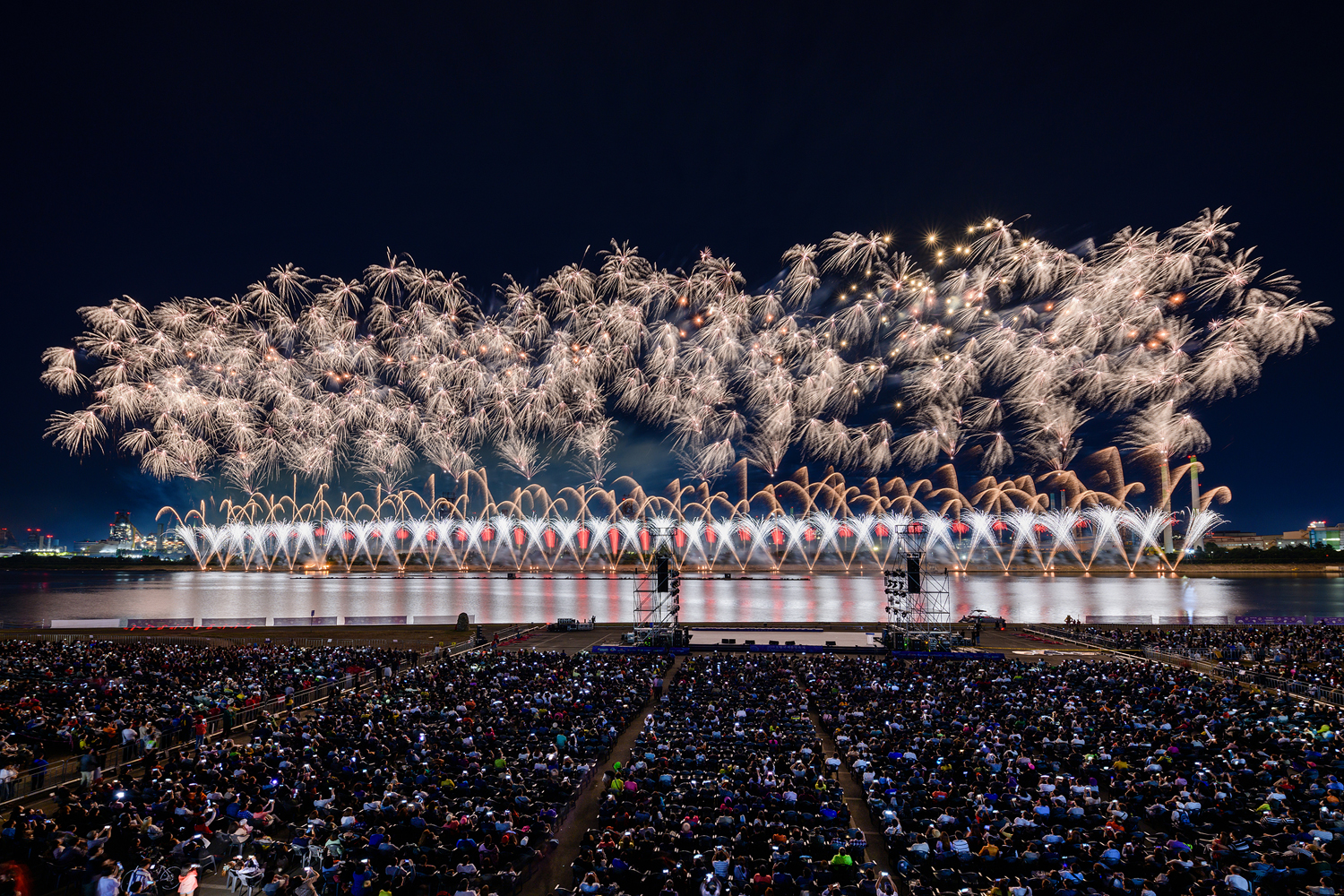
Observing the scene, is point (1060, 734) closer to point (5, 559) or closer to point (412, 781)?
point (412, 781)

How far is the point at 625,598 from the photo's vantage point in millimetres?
76625

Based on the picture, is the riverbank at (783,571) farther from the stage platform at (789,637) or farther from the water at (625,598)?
the stage platform at (789,637)

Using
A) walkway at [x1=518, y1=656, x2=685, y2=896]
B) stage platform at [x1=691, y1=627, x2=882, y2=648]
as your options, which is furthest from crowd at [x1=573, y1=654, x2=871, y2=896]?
stage platform at [x1=691, y1=627, x2=882, y2=648]

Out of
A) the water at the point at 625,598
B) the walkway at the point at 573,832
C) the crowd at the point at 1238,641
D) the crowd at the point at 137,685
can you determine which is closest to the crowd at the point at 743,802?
the walkway at the point at 573,832

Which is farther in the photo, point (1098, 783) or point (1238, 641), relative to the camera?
point (1238, 641)

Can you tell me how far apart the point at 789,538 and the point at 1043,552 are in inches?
1954

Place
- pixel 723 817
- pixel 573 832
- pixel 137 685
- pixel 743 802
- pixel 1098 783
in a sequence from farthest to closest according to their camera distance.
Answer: pixel 137 685, pixel 1098 783, pixel 573 832, pixel 743 802, pixel 723 817

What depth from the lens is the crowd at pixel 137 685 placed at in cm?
1795

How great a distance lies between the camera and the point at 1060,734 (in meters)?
16.7

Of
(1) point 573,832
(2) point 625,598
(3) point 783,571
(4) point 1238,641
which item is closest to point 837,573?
(3) point 783,571

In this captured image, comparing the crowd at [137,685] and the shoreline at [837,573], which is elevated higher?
the crowd at [137,685]

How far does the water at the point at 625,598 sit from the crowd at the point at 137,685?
25266mm

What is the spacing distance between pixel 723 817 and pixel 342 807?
24.7 ft

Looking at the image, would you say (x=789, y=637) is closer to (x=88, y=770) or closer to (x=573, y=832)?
(x=573, y=832)
